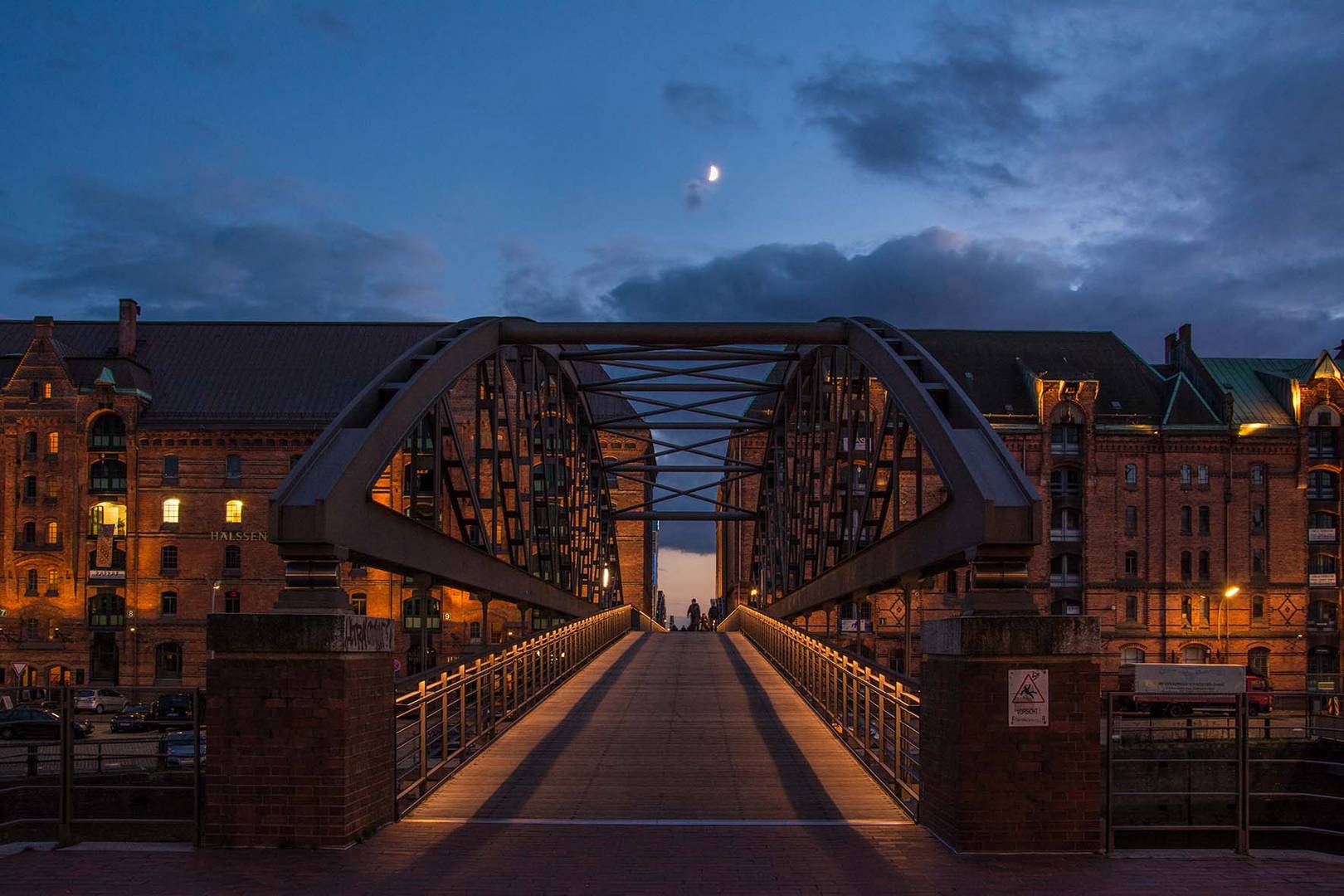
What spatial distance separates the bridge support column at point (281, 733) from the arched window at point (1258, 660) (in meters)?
56.6

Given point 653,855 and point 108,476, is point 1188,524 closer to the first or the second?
point 108,476

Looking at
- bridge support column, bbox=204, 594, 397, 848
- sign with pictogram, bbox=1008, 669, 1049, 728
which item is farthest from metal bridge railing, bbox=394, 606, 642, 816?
sign with pictogram, bbox=1008, 669, 1049, 728

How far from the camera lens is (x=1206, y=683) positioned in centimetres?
4641

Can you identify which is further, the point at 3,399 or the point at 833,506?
the point at 3,399

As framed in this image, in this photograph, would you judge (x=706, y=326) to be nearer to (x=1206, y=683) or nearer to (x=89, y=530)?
(x=1206, y=683)

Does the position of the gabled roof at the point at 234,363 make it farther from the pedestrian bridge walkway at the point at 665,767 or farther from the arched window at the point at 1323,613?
the arched window at the point at 1323,613

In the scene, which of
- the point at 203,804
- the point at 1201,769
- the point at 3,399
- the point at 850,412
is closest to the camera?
the point at 203,804

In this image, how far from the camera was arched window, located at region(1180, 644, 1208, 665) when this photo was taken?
196 ft

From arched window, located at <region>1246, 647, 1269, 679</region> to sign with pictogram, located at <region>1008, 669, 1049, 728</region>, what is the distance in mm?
54140

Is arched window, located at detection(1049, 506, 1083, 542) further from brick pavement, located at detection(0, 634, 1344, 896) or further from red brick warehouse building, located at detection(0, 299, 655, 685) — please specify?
brick pavement, located at detection(0, 634, 1344, 896)

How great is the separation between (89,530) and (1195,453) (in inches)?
1984

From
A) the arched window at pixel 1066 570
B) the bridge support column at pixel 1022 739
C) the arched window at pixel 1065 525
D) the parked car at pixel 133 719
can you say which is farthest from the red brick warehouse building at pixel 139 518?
the bridge support column at pixel 1022 739

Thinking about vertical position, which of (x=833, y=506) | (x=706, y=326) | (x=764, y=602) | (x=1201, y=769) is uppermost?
(x=706, y=326)

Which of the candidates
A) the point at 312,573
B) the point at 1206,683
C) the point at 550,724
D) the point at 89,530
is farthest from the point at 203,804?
the point at 89,530
